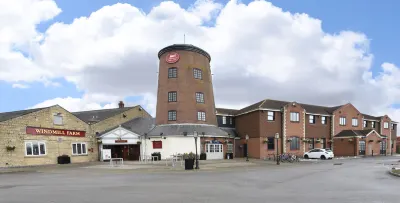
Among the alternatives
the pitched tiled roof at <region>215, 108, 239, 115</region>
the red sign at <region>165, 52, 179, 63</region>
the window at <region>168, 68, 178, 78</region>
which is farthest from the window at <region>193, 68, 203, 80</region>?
the pitched tiled roof at <region>215, 108, 239, 115</region>

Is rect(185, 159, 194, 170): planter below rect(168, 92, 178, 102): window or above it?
below

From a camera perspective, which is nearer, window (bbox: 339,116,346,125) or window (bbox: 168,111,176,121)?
window (bbox: 168,111,176,121)

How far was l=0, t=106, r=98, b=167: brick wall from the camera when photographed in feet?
92.3

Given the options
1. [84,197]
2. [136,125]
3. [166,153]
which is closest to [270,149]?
[166,153]

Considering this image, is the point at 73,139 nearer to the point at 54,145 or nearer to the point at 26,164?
the point at 54,145

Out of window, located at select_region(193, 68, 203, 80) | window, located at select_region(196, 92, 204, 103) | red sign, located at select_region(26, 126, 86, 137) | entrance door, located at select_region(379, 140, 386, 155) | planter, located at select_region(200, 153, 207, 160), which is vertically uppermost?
window, located at select_region(193, 68, 203, 80)

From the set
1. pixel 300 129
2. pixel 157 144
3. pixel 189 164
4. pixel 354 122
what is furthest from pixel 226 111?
pixel 189 164

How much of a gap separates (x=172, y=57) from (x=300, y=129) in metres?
20.6

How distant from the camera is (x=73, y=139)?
34.9m

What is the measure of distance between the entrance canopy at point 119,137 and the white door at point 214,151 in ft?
28.4

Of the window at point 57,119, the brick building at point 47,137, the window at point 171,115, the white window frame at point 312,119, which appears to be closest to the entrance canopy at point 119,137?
the brick building at point 47,137

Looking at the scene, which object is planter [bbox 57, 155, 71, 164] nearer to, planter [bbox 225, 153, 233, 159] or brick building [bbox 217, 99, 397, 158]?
planter [bbox 225, 153, 233, 159]

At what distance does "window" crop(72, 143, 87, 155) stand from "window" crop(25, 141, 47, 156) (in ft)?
12.6

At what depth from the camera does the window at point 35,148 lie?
29.9 metres
